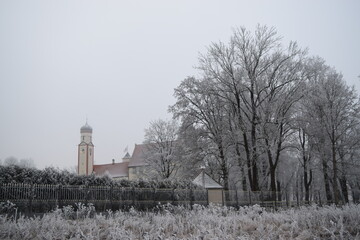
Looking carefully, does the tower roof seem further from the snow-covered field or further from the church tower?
the snow-covered field

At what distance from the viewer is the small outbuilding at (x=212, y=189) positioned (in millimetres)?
25797

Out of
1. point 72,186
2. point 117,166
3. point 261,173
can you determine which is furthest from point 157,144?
point 117,166

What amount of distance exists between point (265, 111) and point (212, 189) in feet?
25.7

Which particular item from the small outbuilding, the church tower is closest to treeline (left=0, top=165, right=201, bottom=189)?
the small outbuilding

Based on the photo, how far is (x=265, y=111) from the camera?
28.6 m

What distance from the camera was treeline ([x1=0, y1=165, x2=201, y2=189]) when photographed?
18.2 metres

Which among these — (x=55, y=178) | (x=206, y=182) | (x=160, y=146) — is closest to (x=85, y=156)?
(x=160, y=146)

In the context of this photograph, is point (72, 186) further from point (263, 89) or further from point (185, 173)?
point (263, 89)

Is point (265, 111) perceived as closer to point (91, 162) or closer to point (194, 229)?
point (194, 229)

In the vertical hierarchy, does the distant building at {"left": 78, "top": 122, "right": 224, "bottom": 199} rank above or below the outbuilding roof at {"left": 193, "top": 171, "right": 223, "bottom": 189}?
above

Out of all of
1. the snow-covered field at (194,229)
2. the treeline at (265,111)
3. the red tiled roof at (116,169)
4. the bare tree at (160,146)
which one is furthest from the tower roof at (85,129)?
the snow-covered field at (194,229)

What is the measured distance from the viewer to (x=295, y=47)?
2853 centimetres

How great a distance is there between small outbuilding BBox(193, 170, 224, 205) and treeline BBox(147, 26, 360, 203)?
3.22 m

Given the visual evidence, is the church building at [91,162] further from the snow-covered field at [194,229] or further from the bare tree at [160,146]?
the snow-covered field at [194,229]
